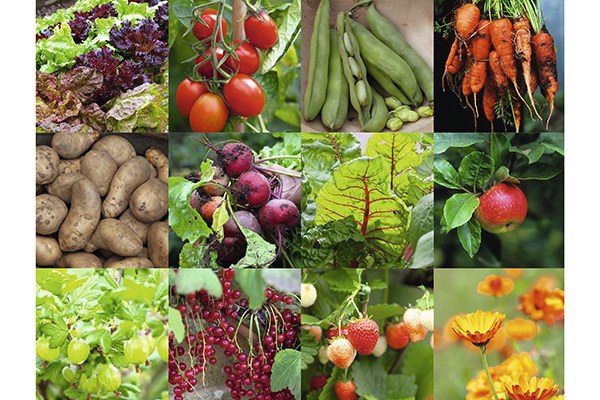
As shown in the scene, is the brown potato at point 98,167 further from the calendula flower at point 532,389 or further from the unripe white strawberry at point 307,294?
the calendula flower at point 532,389

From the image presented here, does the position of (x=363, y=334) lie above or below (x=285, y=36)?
below

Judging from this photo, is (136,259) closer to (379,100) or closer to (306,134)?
(306,134)

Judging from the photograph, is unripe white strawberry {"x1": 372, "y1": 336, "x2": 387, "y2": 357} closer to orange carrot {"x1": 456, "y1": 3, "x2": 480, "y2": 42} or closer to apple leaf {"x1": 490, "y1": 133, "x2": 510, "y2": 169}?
apple leaf {"x1": 490, "y1": 133, "x2": 510, "y2": 169}

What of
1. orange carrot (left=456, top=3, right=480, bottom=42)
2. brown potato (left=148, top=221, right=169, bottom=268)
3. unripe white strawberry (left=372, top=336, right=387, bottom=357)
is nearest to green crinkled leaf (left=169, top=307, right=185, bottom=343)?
brown potato (left=148, top=221, right=169, bottom=268)

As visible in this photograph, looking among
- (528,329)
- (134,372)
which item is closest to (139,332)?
(134,372)

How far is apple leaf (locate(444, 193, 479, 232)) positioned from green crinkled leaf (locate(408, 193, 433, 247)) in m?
0.05

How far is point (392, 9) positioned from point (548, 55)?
488 mm

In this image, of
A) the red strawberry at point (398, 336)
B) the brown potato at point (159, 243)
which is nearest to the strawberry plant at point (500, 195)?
the red strawberry at point (398, 336)

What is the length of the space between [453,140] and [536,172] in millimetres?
271

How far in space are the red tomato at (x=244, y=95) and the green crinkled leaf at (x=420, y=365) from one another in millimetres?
888

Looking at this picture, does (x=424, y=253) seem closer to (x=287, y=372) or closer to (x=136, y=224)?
(x=287, y=372)

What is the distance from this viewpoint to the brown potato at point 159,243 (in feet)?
7.20

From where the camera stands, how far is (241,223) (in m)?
2.15

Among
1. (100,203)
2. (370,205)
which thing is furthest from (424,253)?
(100,203)
